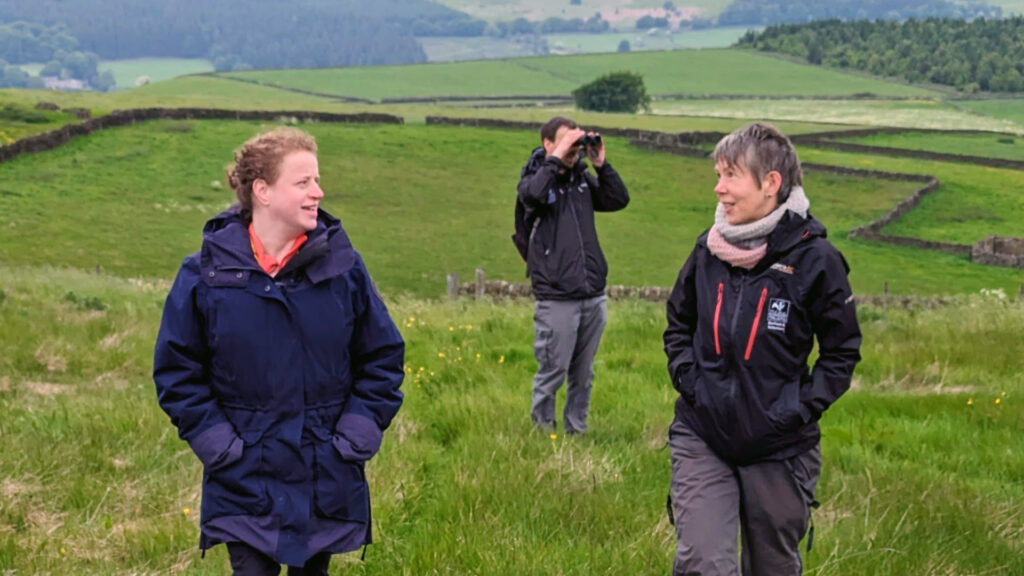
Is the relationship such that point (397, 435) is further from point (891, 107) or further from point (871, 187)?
point (891, 107)

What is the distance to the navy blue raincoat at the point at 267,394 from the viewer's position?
407 centimetres

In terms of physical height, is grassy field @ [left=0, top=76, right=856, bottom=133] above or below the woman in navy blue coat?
below

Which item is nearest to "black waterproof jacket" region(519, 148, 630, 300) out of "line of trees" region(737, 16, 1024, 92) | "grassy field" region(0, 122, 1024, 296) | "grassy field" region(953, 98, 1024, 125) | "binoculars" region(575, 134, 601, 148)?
"binoculars" region(575, 134, 601, 148)

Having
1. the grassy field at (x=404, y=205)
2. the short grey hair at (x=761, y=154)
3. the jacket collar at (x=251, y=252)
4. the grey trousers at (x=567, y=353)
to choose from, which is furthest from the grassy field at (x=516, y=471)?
the grassy field at (x=404, y=205)

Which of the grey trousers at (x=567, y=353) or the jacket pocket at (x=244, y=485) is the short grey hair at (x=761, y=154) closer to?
the jacket pocket at (x=244, y=485)

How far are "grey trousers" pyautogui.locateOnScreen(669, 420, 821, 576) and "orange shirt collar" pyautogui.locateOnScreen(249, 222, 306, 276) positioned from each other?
1.93 metres

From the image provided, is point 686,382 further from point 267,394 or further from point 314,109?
point 314,109

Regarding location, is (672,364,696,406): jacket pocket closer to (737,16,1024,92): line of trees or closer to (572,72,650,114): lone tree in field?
(572,72,650,114): lone tree in field

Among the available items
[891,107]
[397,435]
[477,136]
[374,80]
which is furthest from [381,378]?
[374,80]

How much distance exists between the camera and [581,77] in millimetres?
160625

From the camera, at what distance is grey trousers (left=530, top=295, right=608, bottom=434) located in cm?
812

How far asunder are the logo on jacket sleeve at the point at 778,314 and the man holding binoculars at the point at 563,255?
342cm

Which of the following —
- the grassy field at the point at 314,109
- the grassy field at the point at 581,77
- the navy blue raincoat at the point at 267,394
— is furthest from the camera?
the grassy field at the point at 581,77

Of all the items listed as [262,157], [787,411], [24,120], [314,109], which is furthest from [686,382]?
[314,109]
